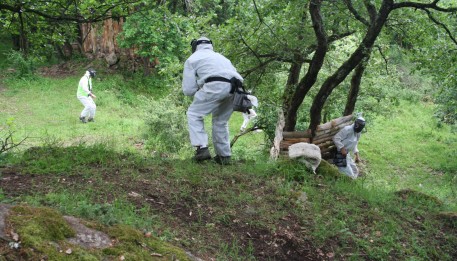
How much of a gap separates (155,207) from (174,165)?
4.82ft

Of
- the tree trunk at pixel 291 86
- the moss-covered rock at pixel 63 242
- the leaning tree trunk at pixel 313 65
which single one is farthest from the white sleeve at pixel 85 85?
the moss-covered rock at pixel 63 242

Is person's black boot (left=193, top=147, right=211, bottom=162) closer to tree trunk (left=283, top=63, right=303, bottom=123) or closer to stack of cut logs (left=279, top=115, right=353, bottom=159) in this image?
stack of cut logs (left=279, top=115, right=353, bottom=159)

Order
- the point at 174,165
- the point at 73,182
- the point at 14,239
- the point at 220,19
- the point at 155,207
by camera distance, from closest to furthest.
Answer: the point at 14,239 < the point at 155,207 < the point at 73,182 < the point at 174,165 < the point at 220,19

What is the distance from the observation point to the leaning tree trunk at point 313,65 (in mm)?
7023

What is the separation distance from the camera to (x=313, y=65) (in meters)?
7.69

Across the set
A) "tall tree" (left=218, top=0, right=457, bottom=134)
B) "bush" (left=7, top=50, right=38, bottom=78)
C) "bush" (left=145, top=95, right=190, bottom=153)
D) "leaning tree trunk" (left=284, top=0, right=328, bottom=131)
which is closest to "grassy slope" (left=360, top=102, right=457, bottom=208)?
"leaning tree trunk" (left=284, top=0, right=328, bottom=131)

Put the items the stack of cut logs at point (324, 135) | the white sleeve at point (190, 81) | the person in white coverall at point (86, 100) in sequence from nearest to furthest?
the white sleeve at point (190, 81) < the stack of cut logs at point (324, 135) < the person in white coverall at point (86, 100)

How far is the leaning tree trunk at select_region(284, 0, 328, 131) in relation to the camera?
23.0 feet

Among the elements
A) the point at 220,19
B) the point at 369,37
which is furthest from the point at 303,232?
the point at 220,19

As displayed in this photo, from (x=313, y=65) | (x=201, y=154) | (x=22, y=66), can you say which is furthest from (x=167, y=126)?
(x=22, y=66)

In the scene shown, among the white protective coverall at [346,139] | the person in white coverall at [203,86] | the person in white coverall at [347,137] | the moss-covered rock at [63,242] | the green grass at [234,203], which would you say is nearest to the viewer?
the moss-covered rock at [63,242]

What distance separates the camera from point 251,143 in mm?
14508

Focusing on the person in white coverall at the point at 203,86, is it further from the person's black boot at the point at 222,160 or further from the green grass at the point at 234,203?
the green grass at the point at 234,203

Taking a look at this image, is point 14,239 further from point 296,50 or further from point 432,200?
point 296,50
